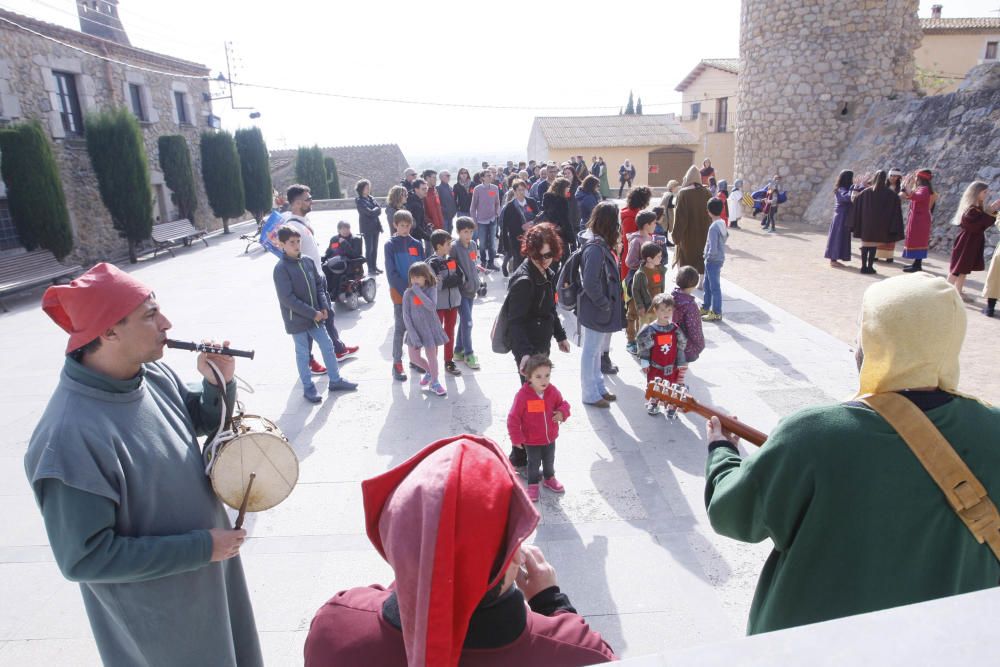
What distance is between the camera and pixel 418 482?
4.00 feet

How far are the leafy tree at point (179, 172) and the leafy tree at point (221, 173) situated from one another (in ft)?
3.64

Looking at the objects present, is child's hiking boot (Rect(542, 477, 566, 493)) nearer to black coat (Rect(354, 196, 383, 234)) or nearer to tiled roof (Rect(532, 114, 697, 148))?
black coat (Rect(354, 196, 383, 234))

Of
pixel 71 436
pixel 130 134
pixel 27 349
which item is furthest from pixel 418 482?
pixel 130 134

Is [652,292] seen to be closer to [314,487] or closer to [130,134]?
[314,487]

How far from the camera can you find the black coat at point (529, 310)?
480 cm

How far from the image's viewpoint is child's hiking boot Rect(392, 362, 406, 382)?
6.34 meters

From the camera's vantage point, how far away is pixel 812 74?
16.5 metres

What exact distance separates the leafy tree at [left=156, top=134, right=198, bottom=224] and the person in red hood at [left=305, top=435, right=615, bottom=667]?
1969cm

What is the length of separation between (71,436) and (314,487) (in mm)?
2827

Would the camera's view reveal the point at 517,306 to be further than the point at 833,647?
Yes

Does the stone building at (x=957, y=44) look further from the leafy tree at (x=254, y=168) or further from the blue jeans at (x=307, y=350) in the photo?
the blue jeans at (x=307, y=350)

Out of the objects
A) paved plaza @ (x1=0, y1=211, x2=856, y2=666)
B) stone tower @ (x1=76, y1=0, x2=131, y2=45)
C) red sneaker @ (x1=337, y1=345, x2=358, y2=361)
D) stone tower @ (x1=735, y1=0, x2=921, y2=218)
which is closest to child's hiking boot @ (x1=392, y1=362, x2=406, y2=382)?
paved plaza @ (x1=0, y1=211, x2=856, y2=666)

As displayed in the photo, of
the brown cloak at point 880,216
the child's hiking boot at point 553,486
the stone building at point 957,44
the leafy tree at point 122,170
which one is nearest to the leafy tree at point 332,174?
the leafy tree at point 122,170

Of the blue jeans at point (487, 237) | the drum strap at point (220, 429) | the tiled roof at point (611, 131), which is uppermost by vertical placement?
the tiled roof at point (611, 131)
